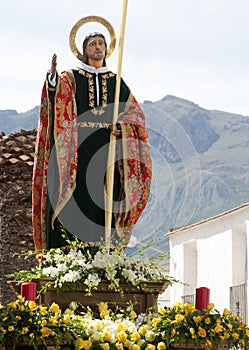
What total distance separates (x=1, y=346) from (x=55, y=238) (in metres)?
2.29

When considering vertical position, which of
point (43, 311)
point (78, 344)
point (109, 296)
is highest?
point (109, 296)

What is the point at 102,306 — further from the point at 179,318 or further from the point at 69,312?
the point at 179,318

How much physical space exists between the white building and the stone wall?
8981mm

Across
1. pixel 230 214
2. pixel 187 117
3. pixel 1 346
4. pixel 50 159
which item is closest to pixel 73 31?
pixel 50 159

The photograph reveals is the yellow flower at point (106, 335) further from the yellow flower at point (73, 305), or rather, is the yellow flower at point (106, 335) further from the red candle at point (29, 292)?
the yellow flower at point (73, 305)

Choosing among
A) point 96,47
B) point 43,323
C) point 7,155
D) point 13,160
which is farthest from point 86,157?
point 7,155

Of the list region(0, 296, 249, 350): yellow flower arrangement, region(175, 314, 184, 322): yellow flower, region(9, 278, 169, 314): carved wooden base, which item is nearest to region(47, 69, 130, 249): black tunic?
region(9, 278, 169, 314): carved wooden base

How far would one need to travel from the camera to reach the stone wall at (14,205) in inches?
587

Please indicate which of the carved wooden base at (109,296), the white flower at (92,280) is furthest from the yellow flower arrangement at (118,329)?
the carved wooden base at (109,296)

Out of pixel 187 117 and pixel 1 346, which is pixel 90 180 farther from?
pixel 187 117

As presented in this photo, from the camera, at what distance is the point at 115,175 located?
34.4ft

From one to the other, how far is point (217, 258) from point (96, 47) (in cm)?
1547

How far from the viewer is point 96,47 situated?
10.6 meters

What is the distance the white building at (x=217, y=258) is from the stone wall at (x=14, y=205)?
8.98 meters
